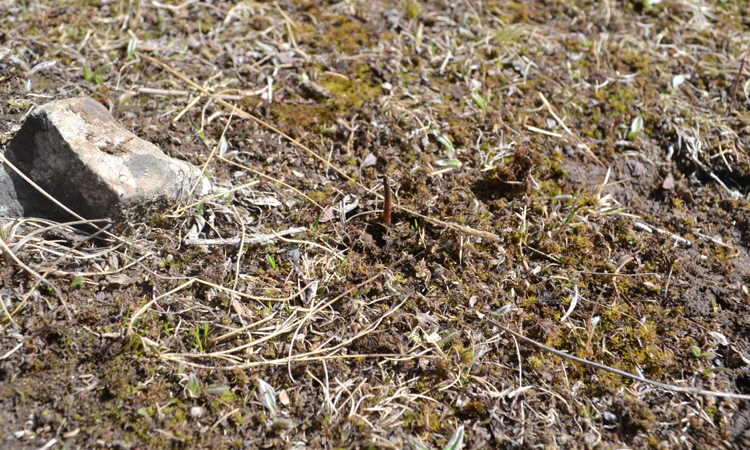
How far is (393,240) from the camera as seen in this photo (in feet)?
9.79

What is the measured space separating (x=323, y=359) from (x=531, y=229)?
56.7 inches

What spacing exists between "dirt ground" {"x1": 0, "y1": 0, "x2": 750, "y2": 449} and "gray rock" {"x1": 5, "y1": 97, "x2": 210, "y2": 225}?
161 millimetres

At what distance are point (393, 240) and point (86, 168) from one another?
5.28ft

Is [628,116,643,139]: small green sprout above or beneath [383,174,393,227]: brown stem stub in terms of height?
above

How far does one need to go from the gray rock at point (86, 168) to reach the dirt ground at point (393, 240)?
16cm

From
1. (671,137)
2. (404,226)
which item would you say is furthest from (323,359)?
(671,137)

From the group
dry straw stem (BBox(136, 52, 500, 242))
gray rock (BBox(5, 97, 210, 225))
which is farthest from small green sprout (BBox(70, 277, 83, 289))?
dry straw stem (BBox(136, 52, 500, 242))

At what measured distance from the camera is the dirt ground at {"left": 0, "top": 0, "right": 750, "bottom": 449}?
93.5 inches

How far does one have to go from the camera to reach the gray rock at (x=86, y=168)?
103 inches

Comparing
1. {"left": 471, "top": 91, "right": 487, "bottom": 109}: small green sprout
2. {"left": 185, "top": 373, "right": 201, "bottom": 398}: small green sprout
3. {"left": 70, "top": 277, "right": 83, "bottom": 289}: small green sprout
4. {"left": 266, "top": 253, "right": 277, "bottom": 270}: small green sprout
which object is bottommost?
{"left": 185, "top": 373, "right": 201, "bottom": 398}: small green sprout

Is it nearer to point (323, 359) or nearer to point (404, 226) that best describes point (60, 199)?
point (323, 359)

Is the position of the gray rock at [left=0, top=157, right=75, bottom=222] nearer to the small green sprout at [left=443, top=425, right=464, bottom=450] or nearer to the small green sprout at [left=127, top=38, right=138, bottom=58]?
the small green sprout at [left=127, top=38, right=138, bottom=58]

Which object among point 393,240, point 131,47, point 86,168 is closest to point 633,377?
point 393,240

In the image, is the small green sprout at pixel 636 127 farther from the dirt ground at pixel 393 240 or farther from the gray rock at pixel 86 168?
the gray rock at pixel 86 168
